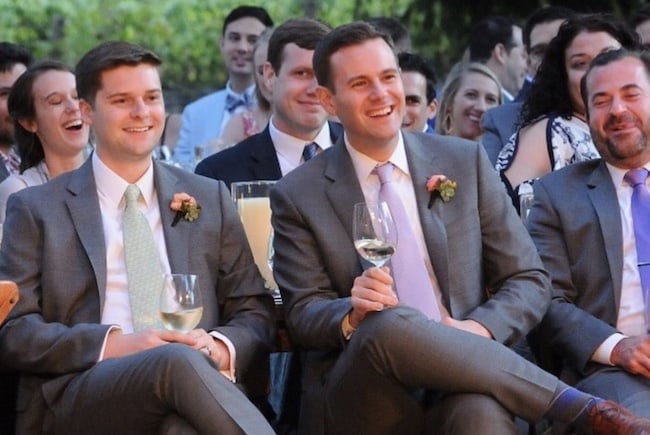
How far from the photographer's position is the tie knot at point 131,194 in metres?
5.59

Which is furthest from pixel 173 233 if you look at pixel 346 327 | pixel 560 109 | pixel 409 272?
pixel 560 109

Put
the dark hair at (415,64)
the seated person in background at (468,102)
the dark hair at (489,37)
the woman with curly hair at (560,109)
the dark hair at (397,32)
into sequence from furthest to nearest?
the dark hair at (489,37) < the dark hair at (397,32) < the seated person in background at (468,102) < the dark hair at (415,64) < the woman with curly hair at (560,109)

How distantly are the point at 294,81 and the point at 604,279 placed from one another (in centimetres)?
218

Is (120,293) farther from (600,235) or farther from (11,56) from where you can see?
(11,56)

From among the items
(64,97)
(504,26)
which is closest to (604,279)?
(64,97)

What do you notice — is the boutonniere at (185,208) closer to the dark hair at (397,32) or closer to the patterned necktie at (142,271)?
the patterned necktie at (142,271)

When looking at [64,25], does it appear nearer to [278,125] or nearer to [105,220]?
[278,125]

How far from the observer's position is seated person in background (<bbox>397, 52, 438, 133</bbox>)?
27.5ft

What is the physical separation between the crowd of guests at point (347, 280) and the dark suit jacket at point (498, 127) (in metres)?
1.64

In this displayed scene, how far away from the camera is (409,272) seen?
548 cm

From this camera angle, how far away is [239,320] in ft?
18.1

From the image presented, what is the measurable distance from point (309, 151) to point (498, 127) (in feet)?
3.90

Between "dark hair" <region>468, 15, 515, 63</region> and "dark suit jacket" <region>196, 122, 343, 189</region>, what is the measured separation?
145 inches

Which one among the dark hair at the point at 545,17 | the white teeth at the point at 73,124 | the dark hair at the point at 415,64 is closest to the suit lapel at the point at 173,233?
the white teeth at the point at 73,124
